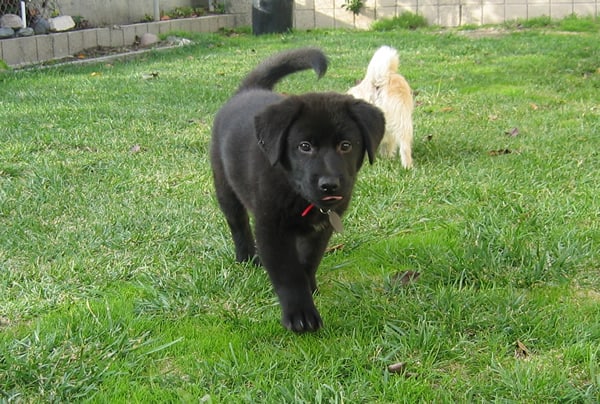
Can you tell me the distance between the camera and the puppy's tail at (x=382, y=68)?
16.8 feet

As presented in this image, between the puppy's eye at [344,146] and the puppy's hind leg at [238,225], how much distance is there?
2.69 ft

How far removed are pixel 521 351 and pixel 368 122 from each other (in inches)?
38.0

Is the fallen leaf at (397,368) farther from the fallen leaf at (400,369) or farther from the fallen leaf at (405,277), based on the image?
the fallen leaf at (405,277)

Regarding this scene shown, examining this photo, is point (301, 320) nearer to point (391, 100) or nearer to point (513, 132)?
point (391, 100)

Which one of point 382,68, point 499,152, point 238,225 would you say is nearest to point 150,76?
point 382,68

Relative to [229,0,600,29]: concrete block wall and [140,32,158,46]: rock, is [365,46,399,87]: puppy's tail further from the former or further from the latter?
[229,0,600,29]: concrete block wall

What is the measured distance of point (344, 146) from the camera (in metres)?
2.65

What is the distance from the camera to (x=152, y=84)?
8125 millimetres

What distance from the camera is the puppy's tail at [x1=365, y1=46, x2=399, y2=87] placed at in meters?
5.11

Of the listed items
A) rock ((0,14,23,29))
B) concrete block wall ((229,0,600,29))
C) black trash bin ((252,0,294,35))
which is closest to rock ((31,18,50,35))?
rock ((0,14,23,29))

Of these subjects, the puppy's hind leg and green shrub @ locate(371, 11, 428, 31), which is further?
green shrub @ locate(371, 11, 428, 31)

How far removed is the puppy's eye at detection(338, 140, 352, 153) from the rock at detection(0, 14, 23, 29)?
8.08 m

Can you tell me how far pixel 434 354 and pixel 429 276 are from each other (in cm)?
67

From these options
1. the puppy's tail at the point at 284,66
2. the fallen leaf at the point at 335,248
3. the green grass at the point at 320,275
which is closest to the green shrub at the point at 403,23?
A: the green grass at the point at 320,275
